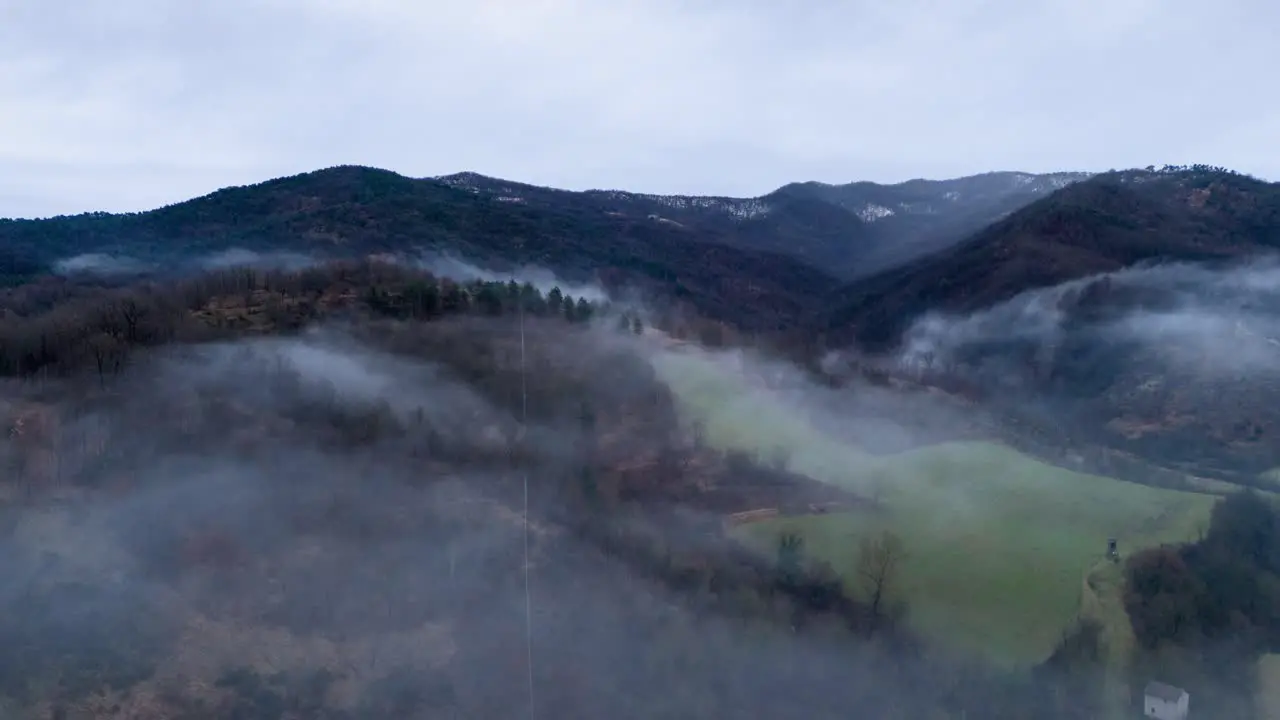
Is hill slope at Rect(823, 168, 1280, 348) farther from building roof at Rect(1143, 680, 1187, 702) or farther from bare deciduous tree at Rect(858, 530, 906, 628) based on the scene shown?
building roof at Rect(1143, 680, 1187, 702)

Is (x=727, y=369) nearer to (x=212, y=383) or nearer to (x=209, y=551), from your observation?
(x=212, y=383)

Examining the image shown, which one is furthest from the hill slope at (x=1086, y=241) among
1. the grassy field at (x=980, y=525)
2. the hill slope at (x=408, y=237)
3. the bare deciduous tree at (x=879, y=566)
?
the bare deciduous tree at (x=879, y=566)

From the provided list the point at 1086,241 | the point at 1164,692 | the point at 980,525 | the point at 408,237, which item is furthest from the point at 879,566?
the point at 408,237

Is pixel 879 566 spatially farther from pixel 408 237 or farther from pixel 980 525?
pixel 408 237

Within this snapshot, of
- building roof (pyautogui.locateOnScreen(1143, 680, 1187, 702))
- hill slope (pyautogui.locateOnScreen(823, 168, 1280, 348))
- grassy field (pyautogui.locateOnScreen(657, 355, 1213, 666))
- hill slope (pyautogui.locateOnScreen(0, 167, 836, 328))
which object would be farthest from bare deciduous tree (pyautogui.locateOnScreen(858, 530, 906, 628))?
hill slope (pyautogui.locateOnScreen(0, 167, 836, 328))

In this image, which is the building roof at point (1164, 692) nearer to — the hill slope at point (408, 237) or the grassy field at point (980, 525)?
the grassy field at point (980, 525)

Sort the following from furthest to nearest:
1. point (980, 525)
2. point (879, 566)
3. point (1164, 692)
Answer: point (980, 525)
point (879, 566)
point (1164, 692)

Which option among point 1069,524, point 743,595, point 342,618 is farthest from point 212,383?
point 1069,524

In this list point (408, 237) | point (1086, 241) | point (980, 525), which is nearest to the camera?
point (980, 525)
